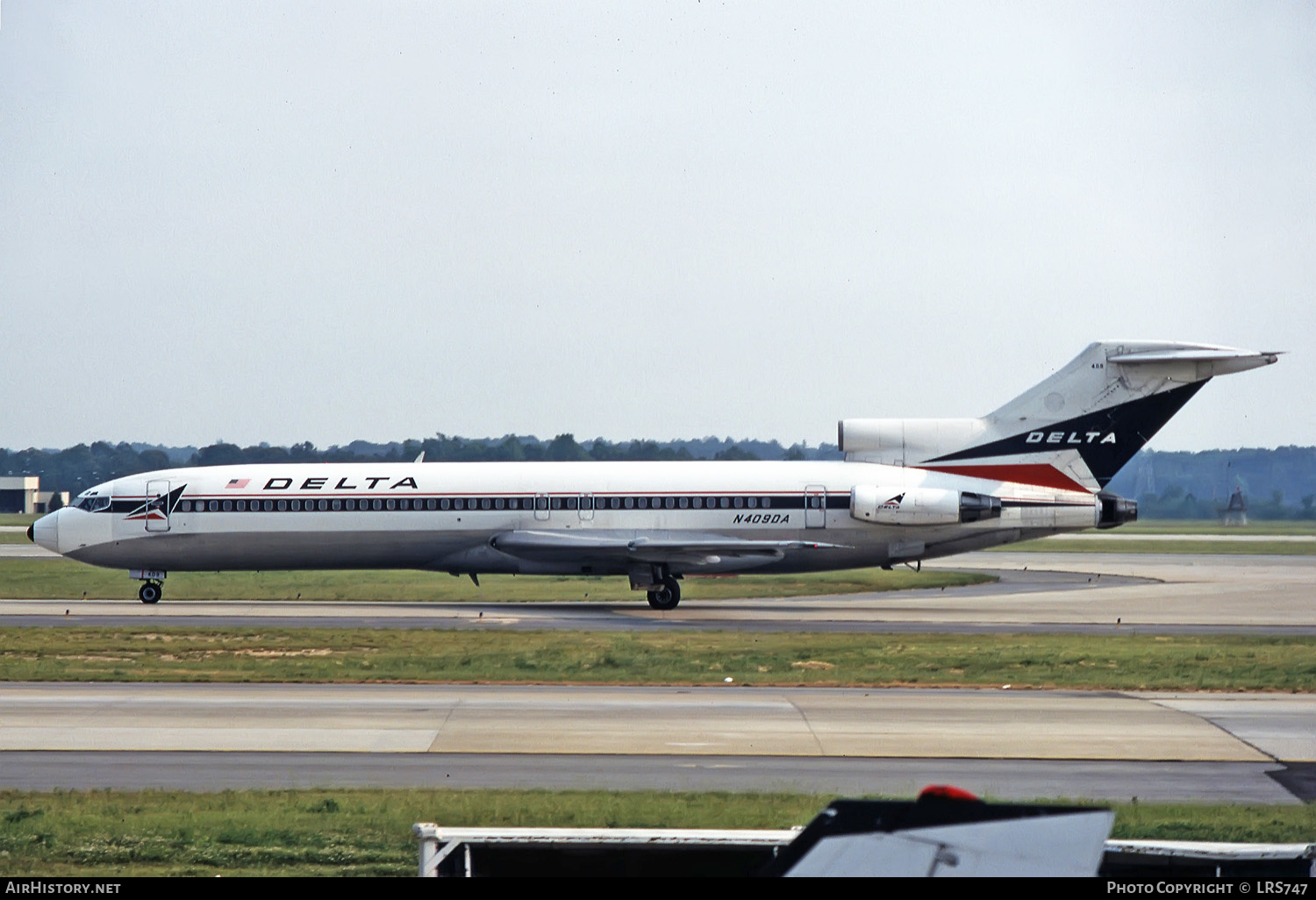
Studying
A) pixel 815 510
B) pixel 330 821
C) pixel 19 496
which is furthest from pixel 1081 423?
pixel 19 496

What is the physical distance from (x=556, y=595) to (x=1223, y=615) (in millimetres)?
20262

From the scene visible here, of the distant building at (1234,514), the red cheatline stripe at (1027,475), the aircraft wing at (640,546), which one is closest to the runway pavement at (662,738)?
the aircraft wing at (640,546)

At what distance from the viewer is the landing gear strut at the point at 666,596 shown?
131 ft

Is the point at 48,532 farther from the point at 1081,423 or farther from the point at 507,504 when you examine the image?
the point at 1081,423

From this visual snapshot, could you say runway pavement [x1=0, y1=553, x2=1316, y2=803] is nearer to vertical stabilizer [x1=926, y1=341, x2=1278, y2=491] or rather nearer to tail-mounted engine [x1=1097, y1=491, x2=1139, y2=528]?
tail-mounted engine [x1=1097, y1=491, x2=1139, y2=528]

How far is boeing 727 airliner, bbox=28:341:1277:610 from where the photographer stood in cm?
3975

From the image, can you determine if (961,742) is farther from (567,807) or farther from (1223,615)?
(1223,615)

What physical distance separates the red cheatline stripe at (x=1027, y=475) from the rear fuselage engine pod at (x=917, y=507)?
48.9 inches

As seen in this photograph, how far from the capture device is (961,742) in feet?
61.5

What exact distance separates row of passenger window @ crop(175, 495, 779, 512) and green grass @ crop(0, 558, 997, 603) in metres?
4.14

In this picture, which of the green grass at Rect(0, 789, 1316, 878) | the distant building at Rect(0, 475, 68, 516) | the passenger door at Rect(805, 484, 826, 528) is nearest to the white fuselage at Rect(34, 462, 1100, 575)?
the passenger door at Rect(805, 484, 826, 528)

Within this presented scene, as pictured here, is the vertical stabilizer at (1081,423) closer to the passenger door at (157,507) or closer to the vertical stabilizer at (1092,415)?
the vertical stabilizer at (1092,415)

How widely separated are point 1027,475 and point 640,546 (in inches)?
458

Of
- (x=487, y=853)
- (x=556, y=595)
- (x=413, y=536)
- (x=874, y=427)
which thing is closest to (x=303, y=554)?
(x=413, y=536)
